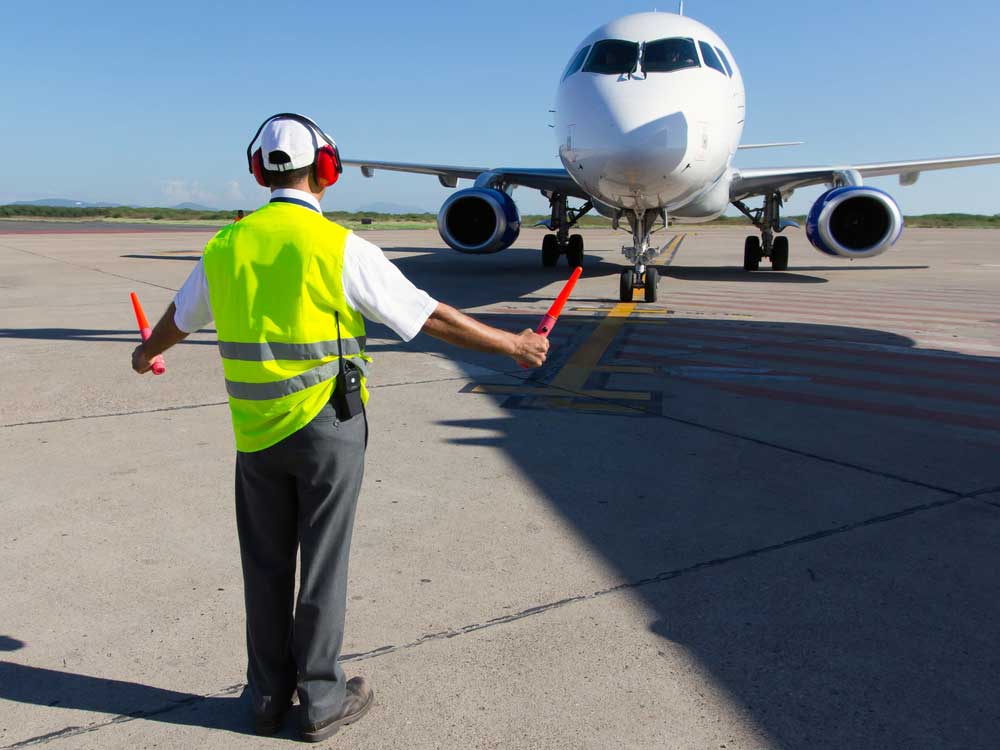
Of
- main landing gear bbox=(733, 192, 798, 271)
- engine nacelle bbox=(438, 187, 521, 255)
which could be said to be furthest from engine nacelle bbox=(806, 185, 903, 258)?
engine nacelle bbox=(438, 187, 521, 255)

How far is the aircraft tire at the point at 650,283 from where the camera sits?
40.8 ft

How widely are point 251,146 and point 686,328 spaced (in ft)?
27.1

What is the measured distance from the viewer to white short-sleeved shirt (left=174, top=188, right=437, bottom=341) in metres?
2.37

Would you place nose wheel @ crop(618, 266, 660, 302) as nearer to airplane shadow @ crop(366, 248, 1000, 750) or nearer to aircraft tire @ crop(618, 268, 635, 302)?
aircraft tire @ crop(618, 268, 635, 302)

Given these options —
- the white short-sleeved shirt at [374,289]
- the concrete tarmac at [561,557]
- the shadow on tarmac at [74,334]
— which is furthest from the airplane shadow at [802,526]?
the shadow on tarmac at [74,334]

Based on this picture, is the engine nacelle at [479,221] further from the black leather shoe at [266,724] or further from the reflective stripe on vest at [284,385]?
the black leather shoe at [266,724]

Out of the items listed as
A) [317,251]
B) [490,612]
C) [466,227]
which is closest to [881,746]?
[490,612]

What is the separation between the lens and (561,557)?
3.64 meters

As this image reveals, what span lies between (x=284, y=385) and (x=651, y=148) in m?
8.12

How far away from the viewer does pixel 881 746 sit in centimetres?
237

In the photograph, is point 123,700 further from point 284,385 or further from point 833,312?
point 833,312

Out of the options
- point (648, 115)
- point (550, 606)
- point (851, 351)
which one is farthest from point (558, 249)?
point (550, 606)

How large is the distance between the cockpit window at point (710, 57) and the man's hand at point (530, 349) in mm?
9855

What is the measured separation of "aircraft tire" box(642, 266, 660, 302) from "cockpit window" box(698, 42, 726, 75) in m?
2.88
